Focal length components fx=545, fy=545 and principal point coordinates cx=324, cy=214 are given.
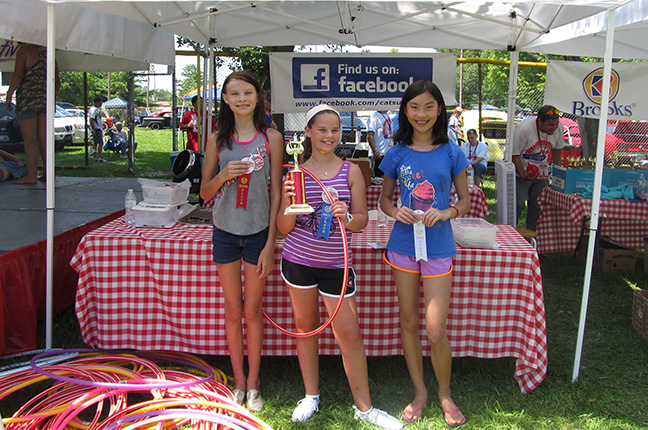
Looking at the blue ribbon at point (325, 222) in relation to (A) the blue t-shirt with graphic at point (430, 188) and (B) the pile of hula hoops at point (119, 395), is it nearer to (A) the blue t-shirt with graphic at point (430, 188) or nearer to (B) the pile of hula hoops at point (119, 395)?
(A) the blue t-shirt with graphic at point (430, 188)

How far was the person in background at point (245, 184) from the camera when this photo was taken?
8.83 feet

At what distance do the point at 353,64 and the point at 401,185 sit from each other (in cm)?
298

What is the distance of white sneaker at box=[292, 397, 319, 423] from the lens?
2.81 meters

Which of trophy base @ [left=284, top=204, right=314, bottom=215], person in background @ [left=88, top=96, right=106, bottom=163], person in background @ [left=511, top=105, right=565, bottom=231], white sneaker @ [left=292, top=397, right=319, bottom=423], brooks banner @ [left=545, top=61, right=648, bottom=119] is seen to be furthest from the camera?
person in background @ [left=88, top=96, right=106, bottom=163]

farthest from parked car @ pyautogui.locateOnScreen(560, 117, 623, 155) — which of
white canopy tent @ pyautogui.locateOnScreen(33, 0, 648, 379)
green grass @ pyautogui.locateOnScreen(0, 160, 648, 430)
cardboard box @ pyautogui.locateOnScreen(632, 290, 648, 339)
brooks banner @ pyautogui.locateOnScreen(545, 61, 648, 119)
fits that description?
green grass @ pyautogui.locateOnScreen(0, 160, 648, 430)

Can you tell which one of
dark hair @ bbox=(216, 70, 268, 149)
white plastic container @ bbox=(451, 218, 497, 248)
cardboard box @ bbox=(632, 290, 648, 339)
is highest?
dark hair @ bbox=(216, 70, 268, 149)

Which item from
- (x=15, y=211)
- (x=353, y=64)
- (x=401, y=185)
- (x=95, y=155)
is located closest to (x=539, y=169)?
(x=353, y=64)

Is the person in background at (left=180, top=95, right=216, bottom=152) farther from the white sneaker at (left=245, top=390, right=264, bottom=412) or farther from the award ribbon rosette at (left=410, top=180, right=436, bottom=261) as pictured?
the award ribbon rosette at (left=410, top=180, right=436, bottom=261)

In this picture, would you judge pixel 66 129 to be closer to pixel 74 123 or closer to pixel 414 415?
pixel 74 123

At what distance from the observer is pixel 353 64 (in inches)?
213

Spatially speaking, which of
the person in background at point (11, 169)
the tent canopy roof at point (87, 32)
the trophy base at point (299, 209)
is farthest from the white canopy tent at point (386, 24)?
the person in background at point (11, 169)

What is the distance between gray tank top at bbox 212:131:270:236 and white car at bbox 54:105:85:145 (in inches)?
613

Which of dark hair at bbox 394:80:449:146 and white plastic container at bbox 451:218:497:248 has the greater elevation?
dark hair at bbox 394:80:449:146

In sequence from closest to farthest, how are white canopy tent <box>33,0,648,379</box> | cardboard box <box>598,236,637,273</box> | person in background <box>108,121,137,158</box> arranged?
1. white canopy tent <box>33,0,648,379</box>
2. cardboard box <box>598,236,637,273</box>
3. person in background <box>108,121,137,158</box>
